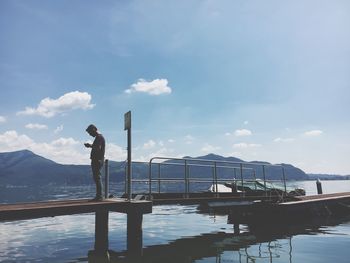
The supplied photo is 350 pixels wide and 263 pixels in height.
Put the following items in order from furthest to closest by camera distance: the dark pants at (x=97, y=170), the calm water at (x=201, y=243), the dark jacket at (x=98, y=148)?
the calm water at (x=201, y=243) → the dark jacket at (x=98, y=148) → the dark pants at (x=97, y=170)

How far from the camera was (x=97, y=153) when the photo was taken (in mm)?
11844

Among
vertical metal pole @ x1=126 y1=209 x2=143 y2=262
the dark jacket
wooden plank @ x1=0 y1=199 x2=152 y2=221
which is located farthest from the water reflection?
the dark jacket

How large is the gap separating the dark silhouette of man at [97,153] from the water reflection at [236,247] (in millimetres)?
3367

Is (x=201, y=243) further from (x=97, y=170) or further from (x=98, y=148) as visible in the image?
(x=98, y=148)

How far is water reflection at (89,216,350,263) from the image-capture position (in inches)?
489

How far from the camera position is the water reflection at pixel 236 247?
12.4 m

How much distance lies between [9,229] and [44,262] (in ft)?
38.2

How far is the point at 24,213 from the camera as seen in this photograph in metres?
9.43

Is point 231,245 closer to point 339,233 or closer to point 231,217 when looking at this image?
point 231,217

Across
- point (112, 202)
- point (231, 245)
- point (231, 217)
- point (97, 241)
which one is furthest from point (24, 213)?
point (231, 217)

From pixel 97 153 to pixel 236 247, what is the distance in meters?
7.84

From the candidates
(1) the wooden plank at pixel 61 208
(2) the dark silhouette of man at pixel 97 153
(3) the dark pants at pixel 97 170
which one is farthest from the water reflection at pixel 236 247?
(2) the dark silhouette of man at pixel 97 153

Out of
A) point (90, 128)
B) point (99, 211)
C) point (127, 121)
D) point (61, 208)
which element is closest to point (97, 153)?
point (90, 128)

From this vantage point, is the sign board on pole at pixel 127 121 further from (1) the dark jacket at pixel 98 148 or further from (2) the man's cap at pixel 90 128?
(2) the man's cap at pixel 90 128
